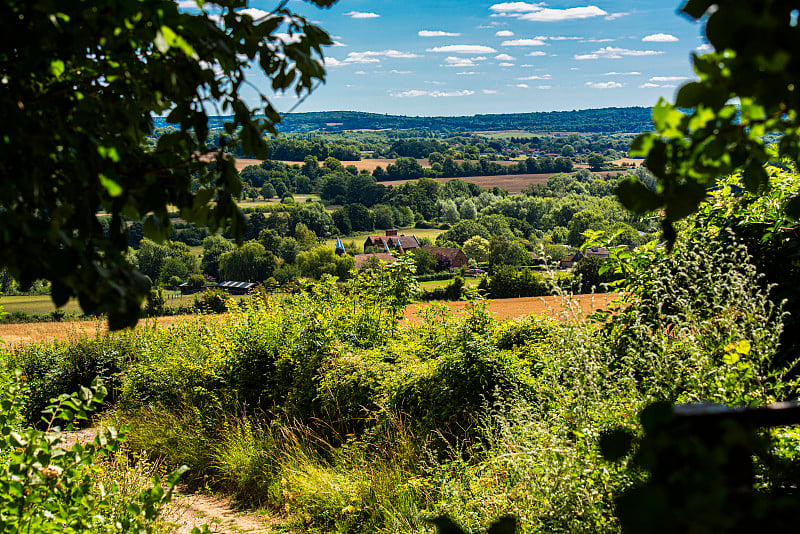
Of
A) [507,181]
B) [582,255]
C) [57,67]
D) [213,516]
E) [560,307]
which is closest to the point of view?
[57,67]

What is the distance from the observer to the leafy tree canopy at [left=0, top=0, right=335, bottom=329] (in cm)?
126

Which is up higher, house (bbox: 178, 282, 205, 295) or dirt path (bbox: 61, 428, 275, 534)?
dirt path (bbox: 61, 428, 275, 534)

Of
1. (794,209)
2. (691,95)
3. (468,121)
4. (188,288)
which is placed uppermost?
A: (468,121)

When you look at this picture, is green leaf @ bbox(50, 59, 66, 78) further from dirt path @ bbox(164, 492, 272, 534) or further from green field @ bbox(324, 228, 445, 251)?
green field @ bbox(324, 228, 445, 251)

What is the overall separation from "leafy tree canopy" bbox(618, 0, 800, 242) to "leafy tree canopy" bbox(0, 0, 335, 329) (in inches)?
41.2

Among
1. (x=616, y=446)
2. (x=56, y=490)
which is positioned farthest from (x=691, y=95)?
(x=56, y=490)

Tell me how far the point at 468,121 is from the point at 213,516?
191375 millimetres

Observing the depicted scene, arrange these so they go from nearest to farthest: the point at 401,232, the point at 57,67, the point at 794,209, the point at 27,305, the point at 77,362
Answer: the point at 794,209
the point at 57,67
the point at 77,362
the point at 27,305
the point at 401,232

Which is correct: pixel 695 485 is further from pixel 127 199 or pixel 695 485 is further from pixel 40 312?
pixel 40 312

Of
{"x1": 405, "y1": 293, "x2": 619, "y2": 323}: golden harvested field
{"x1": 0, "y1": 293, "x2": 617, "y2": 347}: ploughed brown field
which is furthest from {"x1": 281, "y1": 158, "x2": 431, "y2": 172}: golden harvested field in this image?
{"x1": 405, "y1": 293, "x2": 619, "y2": 323}: golden harvested field

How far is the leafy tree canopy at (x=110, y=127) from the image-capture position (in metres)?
1.26

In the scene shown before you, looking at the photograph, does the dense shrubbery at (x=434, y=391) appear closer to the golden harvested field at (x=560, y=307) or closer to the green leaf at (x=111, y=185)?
the golden harvested field at (x=560, y=307)

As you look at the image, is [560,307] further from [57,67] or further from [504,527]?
[57,67]

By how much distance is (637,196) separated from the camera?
127cm
